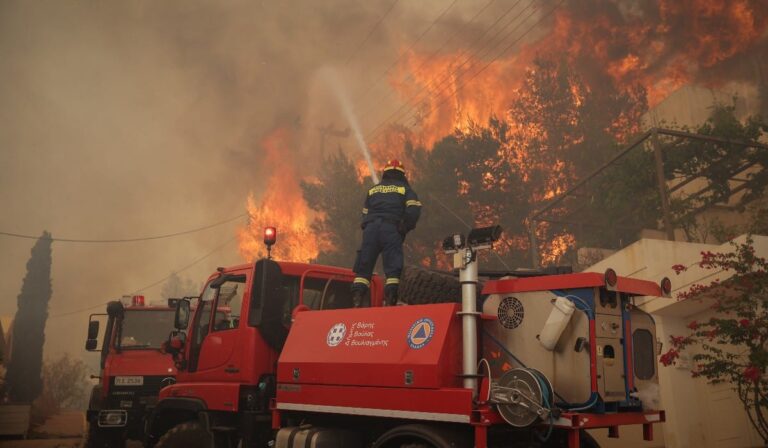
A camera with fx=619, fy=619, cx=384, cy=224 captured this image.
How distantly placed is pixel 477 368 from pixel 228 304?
375cm

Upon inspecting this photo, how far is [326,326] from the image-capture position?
573 centimetres

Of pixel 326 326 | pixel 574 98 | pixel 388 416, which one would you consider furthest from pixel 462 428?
pixel 574 98

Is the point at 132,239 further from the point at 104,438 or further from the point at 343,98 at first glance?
the point at 104,438

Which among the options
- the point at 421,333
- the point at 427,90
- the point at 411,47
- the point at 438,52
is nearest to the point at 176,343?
the point at 421,333

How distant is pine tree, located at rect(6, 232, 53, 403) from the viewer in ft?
91.1

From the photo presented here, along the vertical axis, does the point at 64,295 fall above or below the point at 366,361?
above

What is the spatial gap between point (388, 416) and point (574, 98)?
88.0ft

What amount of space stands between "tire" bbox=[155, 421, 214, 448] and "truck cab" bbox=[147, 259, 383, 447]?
0.03 ft

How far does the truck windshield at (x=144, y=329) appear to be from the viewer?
11.4 metres

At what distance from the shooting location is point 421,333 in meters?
4.89

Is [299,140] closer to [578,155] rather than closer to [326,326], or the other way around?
[578,155]

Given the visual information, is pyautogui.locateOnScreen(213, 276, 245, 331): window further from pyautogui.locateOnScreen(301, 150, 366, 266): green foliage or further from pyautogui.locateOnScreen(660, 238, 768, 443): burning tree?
pyautogui.locateOnScreen(301, 150, 366, 266): green foliage

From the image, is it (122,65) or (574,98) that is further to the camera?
(122,65)

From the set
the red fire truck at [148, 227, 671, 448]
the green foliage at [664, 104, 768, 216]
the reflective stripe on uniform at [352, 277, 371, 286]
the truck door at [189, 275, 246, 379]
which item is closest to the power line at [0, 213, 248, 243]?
the truck door at [189, 275, 246, 379]
